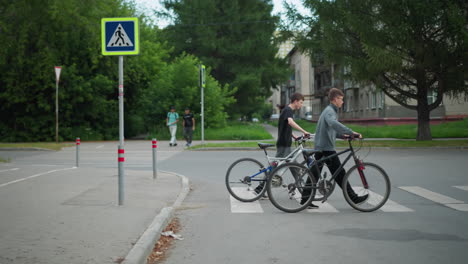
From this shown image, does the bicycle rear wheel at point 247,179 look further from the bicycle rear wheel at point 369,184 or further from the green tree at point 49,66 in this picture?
the green tree at point 49,66

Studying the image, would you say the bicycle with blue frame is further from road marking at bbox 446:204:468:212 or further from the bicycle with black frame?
road marking at bbox 446:204:468:212

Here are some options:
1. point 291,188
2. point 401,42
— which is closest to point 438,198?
point 291,188

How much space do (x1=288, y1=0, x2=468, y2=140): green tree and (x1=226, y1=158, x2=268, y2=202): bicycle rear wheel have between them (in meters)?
13.3

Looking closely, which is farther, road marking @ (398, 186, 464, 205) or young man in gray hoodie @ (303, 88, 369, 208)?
road marking @ (398, 186, 464, 205)

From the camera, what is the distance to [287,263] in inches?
206

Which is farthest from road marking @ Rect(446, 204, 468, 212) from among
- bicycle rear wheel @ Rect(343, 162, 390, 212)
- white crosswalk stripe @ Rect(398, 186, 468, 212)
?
bicycle rear wheel @ Rect(343, 162, 390, 212)

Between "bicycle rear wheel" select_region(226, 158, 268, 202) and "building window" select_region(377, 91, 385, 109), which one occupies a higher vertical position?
"building window" select_region(377, 91, 385, 109)

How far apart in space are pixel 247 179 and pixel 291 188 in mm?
1004

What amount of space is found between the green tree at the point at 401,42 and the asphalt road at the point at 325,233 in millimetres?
11715

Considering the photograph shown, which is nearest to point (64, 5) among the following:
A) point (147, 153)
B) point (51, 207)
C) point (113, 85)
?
point (113, 85)

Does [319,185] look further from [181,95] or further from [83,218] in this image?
[181,95]

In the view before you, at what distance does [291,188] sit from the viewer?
8.24 meters

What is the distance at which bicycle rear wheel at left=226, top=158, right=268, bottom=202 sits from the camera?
9.01m

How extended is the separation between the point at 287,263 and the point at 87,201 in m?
4.43
